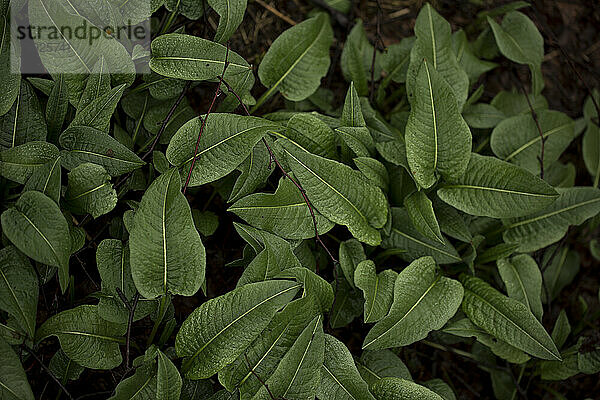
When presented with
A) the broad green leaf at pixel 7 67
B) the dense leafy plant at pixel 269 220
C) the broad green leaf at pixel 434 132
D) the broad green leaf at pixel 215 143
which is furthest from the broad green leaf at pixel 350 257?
the broad green leaf at pixel 7 67

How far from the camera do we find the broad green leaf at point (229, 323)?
43.8 inches

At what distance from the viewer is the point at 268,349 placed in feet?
3.85

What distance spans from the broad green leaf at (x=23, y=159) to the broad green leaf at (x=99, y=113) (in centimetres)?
8

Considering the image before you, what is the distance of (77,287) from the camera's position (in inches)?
54.0

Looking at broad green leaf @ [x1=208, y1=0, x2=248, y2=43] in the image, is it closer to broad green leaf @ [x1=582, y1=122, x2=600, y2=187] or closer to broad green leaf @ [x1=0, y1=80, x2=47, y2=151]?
broad green leaf @ [x1=0, y1=80, x2=47, y2=151]

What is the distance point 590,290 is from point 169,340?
139 cm

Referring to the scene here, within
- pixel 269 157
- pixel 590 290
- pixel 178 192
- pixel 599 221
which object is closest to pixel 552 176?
pixel 599 221

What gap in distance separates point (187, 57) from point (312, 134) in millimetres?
347

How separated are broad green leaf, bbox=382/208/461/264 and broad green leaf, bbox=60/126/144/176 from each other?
655 millimetres

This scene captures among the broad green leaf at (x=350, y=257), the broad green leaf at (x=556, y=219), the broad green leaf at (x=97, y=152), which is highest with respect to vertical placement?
the broad green leaf at (x=97, y=152)

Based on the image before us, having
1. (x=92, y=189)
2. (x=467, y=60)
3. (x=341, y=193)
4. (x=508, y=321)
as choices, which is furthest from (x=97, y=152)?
(x=467, y=60)

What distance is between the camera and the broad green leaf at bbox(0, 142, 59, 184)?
1.16 metres

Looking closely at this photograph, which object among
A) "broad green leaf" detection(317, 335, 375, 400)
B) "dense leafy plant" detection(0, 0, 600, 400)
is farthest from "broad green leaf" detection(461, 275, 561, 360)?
"broad green leaf" detection(317, 335, 375, 400)

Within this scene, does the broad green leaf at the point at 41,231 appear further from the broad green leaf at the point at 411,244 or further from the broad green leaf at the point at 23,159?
the broad green leaf at the point at 411,244
